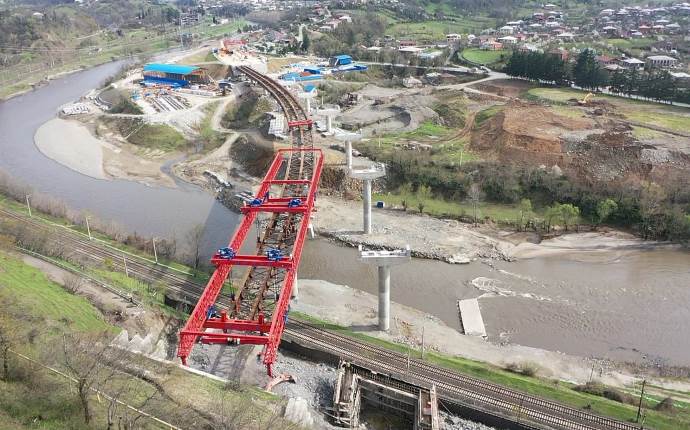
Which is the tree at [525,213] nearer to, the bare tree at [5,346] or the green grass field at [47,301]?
the green grass field at [47,301]

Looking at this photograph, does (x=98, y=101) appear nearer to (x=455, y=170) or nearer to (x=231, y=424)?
(x=455, y=170)

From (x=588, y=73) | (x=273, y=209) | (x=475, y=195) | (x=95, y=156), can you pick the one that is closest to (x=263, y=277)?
(x=273, y=209)

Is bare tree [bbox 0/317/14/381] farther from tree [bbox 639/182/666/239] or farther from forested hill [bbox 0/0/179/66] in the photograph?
forested hill [bbox 0/0/179/66]

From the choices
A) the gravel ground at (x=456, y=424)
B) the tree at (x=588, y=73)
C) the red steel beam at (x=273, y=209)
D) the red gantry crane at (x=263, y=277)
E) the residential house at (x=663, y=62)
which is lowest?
the gravel ground at (x=456, y=424)

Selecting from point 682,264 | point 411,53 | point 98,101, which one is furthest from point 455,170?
point 98,101

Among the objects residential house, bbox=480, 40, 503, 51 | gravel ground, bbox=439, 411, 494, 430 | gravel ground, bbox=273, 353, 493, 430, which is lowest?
gravel ground, bbox=439, 411, 494, 430

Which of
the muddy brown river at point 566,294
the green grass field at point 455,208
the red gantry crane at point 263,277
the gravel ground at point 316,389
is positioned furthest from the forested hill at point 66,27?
the gravel ground at point 316,389

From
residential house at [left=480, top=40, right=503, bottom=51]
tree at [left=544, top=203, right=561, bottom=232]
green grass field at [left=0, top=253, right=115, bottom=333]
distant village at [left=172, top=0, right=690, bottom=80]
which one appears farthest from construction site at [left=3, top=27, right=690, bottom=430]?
residential house at [left=480, top=40, right=503, bottom=51]
